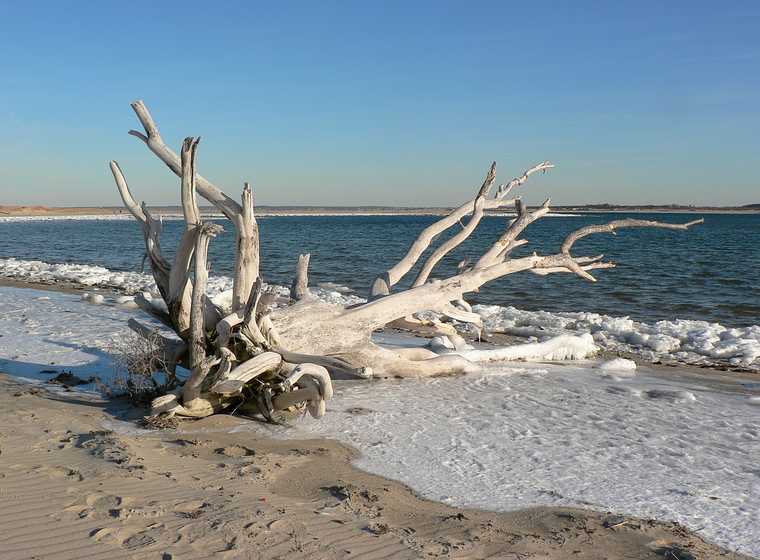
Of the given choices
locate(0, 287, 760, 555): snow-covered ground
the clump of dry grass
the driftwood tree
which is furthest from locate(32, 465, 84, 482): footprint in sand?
the clump of dry grass

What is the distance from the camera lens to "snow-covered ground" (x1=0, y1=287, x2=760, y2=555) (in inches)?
180

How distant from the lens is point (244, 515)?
156 inches

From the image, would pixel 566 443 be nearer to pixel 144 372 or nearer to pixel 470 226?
pixel 470 226

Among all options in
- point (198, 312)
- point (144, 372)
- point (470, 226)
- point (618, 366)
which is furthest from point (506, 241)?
point (144, 372)

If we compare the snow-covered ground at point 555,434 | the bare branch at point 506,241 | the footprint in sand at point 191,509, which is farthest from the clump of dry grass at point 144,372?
the bare branch at point 506,241

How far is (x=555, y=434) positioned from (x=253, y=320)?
2.87 meters

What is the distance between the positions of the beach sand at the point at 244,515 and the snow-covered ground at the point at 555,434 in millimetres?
310

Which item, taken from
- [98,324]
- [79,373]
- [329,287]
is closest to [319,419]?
[79,373]

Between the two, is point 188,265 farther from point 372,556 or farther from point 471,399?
point 372,556

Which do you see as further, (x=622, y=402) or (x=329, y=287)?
(x=329, y=287)

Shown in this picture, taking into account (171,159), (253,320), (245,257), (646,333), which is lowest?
(646,333)

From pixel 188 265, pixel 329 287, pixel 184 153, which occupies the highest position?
pixel 184 153

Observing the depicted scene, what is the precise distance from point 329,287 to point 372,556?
52.4 feet

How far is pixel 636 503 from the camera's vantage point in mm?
4480
